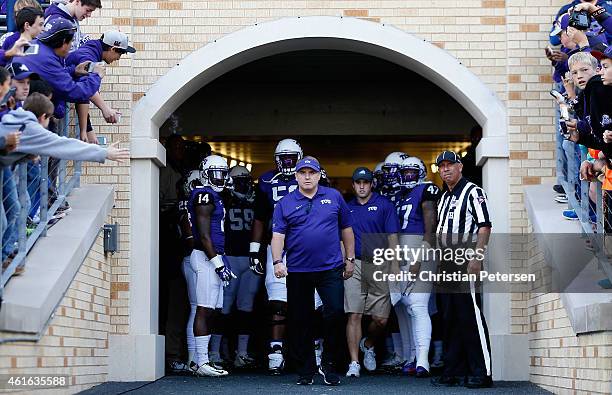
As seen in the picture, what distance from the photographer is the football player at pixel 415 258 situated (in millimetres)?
10031

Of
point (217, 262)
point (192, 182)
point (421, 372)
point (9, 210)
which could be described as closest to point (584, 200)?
point (421, 372)

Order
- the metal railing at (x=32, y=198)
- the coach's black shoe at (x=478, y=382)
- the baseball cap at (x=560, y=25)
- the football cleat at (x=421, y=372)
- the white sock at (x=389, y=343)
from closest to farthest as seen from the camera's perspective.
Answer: the metal railing at (x=32, y=198) → the coach's black shoe at (x=478, y=382) → the baseball cap at (x=560, y=25) → the football cleat at (x=421, y=372) → the white sock at (x=389, y=343)

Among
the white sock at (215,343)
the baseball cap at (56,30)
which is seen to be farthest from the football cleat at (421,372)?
the baseball cap at (56,30)

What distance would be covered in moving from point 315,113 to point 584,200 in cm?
605

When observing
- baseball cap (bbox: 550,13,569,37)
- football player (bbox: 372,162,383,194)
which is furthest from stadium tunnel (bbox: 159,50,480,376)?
baseball cap (bbox: 550,13,569,37)

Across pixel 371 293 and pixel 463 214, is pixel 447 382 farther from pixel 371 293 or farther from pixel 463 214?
pixel 371 293

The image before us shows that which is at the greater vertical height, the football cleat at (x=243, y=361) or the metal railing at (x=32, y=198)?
the metal railing at (x=32, y=198)

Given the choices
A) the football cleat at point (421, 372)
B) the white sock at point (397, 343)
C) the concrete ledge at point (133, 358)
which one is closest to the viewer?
the concrete ledge at point (133, 358)

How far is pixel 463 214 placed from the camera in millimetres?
9188

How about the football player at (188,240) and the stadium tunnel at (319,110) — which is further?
the stadium tunnel at (319,110)

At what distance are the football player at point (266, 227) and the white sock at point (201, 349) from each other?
63cm

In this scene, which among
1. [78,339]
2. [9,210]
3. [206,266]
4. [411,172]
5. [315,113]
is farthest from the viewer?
[315,113]

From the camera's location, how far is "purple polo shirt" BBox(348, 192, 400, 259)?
1053 cm

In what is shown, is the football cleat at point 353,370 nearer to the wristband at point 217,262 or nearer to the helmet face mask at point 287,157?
the wristband at point 217,262
